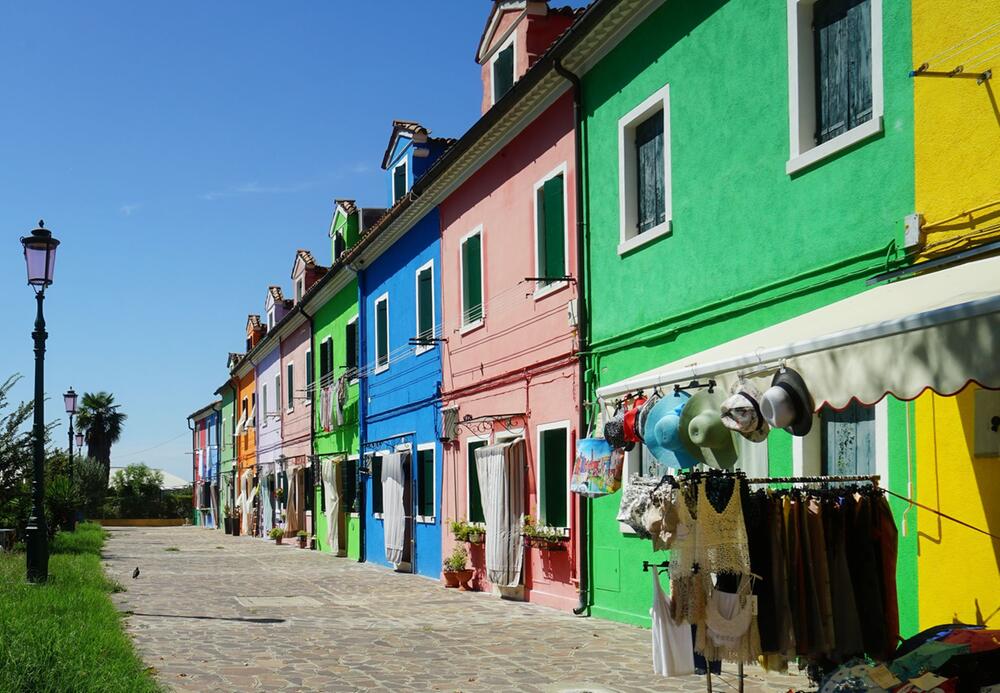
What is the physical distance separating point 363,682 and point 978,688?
500 centimetres

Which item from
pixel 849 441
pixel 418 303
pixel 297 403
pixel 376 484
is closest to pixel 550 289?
pixel 849 441

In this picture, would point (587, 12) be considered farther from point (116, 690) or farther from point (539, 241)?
point (116, 690)

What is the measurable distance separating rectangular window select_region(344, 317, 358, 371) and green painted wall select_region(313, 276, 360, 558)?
0.16 m

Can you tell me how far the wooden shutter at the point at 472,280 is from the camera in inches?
702

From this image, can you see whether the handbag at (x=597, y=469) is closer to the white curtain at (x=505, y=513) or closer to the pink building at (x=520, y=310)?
the pink building at (x=520, y=310)

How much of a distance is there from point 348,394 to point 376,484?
351 cm

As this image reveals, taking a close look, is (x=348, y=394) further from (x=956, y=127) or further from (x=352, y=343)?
(x=956, y=127)

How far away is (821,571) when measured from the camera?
644 cm

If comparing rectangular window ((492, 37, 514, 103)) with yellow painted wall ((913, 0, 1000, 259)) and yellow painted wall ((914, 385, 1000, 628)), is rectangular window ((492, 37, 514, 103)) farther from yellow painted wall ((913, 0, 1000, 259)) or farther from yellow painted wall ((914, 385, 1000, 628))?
yellow painted wall ((914, 385, 1000, 628))

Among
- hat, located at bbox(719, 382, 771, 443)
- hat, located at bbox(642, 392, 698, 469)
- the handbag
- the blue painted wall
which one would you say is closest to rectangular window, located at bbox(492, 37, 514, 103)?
the blue painted wall

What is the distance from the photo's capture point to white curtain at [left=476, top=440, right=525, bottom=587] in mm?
15508

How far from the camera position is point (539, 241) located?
1512 centimetres

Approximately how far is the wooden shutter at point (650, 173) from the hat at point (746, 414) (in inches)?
207

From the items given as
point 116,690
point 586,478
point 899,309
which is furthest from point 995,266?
point 116,690
